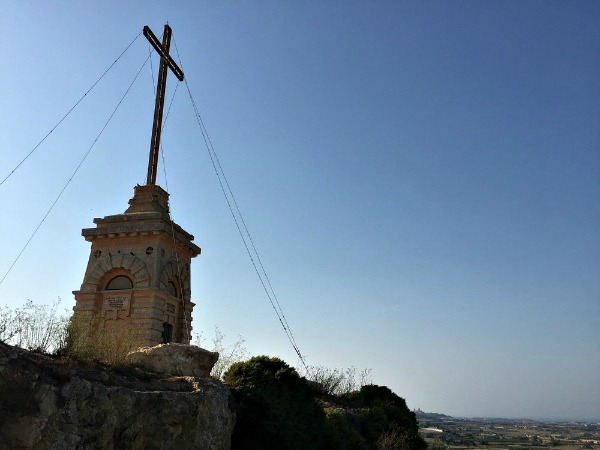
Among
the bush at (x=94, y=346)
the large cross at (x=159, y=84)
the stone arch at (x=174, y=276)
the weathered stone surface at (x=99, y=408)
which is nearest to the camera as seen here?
the weathered stone surface at (x=99, y=408)

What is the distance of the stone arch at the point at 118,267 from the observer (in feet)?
46.5

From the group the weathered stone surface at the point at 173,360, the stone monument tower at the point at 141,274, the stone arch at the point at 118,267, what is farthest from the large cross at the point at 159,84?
the weathered stone surface at the point at 173,360

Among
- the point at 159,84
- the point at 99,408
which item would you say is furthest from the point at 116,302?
the point at 159,84

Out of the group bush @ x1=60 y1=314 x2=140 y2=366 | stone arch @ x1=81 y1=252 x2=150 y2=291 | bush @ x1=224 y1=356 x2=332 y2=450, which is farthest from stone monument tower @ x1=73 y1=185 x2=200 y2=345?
bush @ x1=224 y1=356 x2=332 y2=450

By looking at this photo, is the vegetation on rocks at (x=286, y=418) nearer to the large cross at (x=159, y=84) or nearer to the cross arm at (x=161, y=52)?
the large cross at (x=159, y=84)

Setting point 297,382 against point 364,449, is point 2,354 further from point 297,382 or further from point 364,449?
point 364,449

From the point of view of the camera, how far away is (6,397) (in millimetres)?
6391

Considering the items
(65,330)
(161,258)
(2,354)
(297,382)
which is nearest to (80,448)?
(2,354)

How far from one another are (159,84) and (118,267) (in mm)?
7127

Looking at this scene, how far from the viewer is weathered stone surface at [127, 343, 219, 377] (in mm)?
9625

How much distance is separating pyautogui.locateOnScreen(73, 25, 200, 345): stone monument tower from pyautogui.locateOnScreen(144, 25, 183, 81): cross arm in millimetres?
5119

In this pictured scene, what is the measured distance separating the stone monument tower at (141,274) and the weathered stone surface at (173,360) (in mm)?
3654

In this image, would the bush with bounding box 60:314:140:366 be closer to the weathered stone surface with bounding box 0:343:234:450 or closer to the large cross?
the weathered stone surface with bounding box 0:343:234:450

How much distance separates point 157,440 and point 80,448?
1.24 metres
